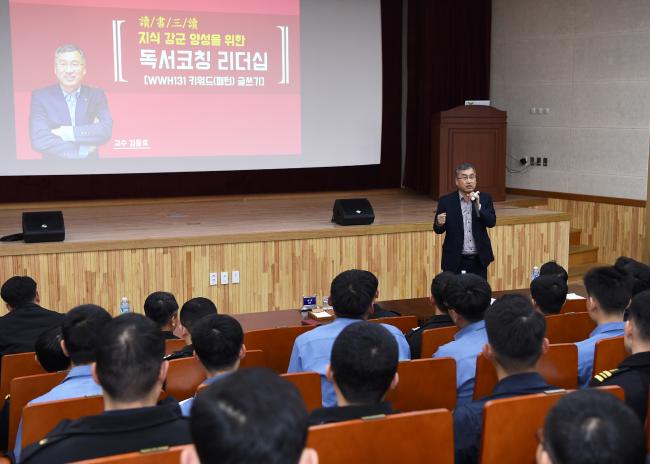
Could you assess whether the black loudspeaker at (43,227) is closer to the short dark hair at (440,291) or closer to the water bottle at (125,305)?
the water bottle at (125,305)

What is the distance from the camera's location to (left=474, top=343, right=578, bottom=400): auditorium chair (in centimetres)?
301

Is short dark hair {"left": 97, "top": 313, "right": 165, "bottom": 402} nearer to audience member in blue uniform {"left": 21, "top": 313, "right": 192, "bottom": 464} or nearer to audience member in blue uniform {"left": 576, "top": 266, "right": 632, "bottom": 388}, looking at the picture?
audience member in blue uniform {"left": 21, "top": 313, "right": 192, "bottom": 464}

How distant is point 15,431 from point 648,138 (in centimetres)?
730

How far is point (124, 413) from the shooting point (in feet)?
6.59

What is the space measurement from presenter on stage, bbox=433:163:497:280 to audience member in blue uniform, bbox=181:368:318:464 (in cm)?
468

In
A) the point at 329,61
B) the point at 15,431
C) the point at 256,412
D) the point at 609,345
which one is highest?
the point at 329,61

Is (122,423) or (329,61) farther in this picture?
(329,61)

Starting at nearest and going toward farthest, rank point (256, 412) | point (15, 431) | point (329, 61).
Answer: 1. point (256, 412)
2. point (15, 431)
3. point (329, 61)

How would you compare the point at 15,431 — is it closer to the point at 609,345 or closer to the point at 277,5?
the point at 609,345

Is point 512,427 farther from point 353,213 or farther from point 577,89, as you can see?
point 577,89

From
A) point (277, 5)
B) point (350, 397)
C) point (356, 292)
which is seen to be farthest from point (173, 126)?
point (350, 397)

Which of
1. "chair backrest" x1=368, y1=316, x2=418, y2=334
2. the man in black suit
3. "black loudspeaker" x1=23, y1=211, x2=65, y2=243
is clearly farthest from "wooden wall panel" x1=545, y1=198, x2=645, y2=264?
the man in black suit

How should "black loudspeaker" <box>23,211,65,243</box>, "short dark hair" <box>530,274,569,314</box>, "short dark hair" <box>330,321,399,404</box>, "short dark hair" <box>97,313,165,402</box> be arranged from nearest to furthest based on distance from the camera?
"short dark hair" <box>97,313,165,402</box> < "short dark hair" <box>330,321,399,404</box> < "short dark hair" <box>530,274,569,314</box> < "black loudspeaker" <box>23,211,65,243</box>

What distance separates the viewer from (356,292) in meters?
3.49
